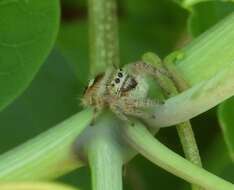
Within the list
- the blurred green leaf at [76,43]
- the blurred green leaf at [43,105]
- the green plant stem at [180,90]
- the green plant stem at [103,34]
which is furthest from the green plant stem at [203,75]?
the blurred green leaf at [76,43]

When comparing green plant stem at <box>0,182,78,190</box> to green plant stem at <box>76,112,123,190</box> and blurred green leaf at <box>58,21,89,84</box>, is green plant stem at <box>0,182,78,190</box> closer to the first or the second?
green plant stem at <box>76,112,123,190</box>

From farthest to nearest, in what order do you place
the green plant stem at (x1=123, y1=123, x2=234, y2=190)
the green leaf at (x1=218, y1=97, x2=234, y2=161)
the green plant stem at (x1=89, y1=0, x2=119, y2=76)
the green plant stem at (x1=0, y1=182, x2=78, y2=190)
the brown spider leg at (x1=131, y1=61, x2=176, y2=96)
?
1. the green plant stem at (x1=89, y1=0, x2=119, y2=76)
2. the green leaf at (x1=218, y1=97, x2=234, y2=161)
3. the brown spider leg at (x1=131, y1=61, x2=176, y2=96)
4. the green plant stem at (x1=123, y1=123, x2=234, y2=190)
5. the green plant stem at (x1=0, y1=182, x2=78, y2=190)

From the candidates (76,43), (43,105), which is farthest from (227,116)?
(76,43)

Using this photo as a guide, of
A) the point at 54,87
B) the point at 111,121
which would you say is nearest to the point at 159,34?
the point at 54,87

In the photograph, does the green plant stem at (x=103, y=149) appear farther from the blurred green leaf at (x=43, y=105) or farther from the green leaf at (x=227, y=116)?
the blurred green leaf at (x=43, y=105)

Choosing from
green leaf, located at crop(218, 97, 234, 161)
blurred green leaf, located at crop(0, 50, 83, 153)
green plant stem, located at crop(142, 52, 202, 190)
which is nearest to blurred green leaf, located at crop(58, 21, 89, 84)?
blurred green leaf, located at crop(0, 50, 83, 153)

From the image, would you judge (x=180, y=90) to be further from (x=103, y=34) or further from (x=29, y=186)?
(x=103, y=34)
